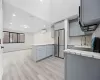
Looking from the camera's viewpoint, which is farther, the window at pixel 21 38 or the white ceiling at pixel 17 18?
the window at pixel 21 38

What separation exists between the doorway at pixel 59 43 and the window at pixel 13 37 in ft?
17.5

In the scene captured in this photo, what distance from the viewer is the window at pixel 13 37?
7277mm

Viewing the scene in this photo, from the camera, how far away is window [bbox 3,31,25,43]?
7277 millimetres

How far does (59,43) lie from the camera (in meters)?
4.88

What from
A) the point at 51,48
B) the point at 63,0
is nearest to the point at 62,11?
the point at 63,0

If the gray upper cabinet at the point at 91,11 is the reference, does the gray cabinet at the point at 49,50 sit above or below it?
Result: below

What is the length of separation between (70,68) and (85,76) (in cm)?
28

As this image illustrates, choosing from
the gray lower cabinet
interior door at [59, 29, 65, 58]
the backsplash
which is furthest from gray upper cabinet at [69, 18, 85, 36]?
the gray lower cabinet

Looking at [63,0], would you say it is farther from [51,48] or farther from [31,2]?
[51,48]

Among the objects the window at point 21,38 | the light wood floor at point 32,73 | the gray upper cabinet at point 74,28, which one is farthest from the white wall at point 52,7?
the window at point 21,38

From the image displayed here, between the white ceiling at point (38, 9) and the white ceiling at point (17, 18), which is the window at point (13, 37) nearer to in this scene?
the white ceiling at point (17, 18)

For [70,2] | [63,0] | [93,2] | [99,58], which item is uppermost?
[63,0]

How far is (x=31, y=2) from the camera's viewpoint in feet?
11.0

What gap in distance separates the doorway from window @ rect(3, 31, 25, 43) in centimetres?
534
